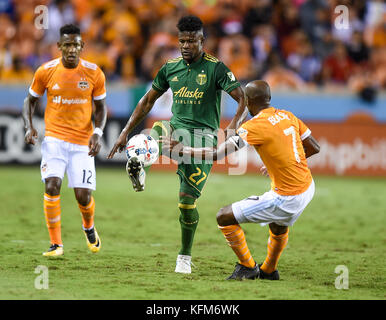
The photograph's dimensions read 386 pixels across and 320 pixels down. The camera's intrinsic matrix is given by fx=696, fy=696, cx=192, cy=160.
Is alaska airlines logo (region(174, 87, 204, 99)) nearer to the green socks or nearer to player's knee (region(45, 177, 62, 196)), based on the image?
the green socks

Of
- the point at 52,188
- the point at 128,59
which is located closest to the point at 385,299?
the point at 52,188

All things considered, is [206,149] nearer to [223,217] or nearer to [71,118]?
[223,217]

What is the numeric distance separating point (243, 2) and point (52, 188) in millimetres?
12275

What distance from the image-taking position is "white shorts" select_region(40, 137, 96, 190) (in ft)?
26.2

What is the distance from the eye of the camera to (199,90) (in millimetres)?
7293

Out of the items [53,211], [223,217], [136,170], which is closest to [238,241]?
[223,217]

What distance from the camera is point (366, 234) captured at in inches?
394

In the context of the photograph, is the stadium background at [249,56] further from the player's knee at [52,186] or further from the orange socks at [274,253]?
the orange socks at [274,253]

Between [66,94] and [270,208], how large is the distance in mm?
2984

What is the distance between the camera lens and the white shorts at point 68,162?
315 inches

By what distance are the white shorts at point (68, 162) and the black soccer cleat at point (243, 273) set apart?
2.30 meters

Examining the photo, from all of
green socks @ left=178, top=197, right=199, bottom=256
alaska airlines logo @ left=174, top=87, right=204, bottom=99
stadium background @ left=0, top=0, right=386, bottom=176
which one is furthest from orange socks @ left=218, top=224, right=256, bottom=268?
stadium background @ left=0, top=0, right=386, bottom=176

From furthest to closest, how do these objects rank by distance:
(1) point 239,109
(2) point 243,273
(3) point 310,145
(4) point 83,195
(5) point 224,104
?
(5) point 224,104
(4) point 83,195
(1) point 239,109
(3) point 310,145
(2) point 243,273
